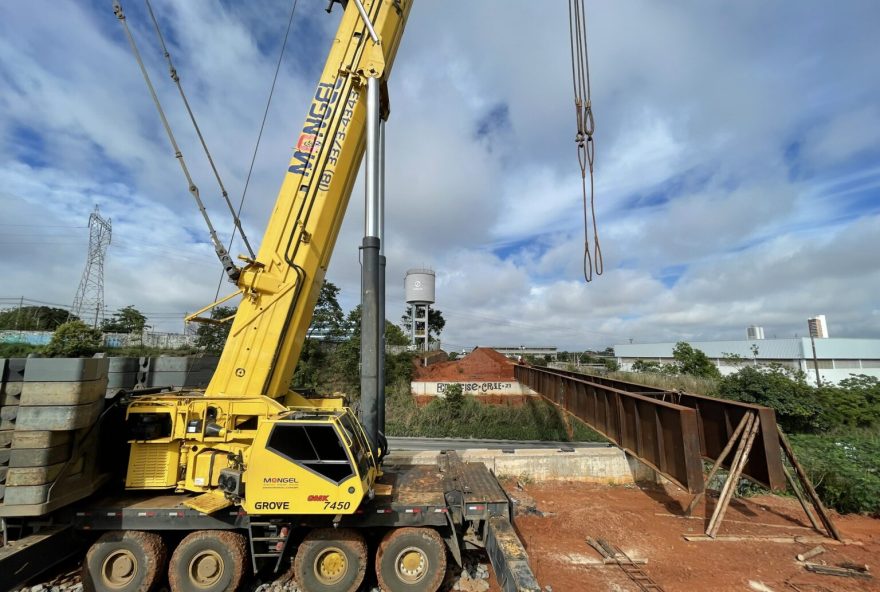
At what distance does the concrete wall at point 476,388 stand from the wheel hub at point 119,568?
80.8 feet

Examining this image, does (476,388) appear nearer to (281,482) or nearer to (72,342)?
(281,482)

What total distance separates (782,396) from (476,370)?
1908cm

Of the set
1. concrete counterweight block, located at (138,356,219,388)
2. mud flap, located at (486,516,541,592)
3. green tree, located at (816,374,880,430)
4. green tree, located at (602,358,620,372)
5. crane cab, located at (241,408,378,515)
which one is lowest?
green tree, located at (816,374,880,430)

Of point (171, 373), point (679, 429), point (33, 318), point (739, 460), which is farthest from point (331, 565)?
point (33, 318)

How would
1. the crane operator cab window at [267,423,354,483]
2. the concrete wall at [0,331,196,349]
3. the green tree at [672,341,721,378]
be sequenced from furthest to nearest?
the concrete wall at [0,331,196,349], the green tree at [672,341,721,378], the crane operator cab window at [267,423,354,483]

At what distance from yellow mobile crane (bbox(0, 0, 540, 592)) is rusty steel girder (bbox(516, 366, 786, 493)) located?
139 inches

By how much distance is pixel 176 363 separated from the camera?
372 inches

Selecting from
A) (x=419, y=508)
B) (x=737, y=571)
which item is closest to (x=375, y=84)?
(x=419, y=508)

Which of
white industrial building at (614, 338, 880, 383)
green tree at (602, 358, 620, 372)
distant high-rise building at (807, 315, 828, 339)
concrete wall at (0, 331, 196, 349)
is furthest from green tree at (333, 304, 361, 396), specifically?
distant high-rise building at (807, 315, 828, 339)

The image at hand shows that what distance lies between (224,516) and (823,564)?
32.4 ft

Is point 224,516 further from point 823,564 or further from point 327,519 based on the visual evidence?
point 823,564

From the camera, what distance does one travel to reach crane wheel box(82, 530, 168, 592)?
18.9 feet

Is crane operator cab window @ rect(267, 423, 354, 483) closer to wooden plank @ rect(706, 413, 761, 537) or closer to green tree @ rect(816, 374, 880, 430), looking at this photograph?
wooden plank @ rect(706, 413, 761, 537)

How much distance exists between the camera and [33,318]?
196 feet
